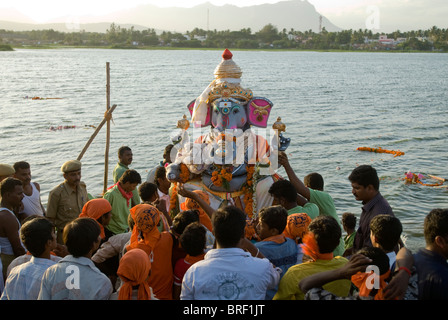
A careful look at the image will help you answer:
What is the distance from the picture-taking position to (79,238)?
4.22 m

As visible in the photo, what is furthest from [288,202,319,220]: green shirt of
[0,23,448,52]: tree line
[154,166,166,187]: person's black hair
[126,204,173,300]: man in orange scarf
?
[0,23,448,52]: tree line

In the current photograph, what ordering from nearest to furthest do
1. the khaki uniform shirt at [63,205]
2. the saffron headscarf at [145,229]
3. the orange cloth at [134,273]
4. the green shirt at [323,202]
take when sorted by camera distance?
the orange cloth at [134,273] < the saffron headscarf at [145,229] < the green shirt at [323,202] < the khaki uniform shirt at [63,205]

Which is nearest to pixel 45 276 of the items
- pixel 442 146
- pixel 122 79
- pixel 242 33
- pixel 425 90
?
pixel 442 146

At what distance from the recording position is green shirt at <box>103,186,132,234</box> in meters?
7.28

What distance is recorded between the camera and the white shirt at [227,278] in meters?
3.88

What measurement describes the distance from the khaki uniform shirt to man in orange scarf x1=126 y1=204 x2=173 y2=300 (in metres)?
2.55

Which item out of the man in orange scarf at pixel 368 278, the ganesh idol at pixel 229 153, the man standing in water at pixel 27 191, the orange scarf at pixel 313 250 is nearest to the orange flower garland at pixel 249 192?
the ganesh idol at pixel 229 153

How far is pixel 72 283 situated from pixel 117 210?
321cm

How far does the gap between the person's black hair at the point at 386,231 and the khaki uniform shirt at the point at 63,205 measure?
4674 mm

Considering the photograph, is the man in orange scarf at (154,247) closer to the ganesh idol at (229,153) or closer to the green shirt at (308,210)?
the green shirt at (308,210)

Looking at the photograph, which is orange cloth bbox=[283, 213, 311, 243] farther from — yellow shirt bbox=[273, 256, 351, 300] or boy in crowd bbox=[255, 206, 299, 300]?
yellow shirt bbox=[273, 256, 351, 300]

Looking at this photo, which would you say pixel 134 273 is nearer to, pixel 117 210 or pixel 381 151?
pixel 117 210

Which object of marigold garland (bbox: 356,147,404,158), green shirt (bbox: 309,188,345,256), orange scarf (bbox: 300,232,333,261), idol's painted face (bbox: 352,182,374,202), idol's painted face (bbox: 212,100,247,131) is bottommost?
marigold garland (bbox: 356,147,404,158)

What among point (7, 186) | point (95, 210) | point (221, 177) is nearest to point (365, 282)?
point (95, 210)
